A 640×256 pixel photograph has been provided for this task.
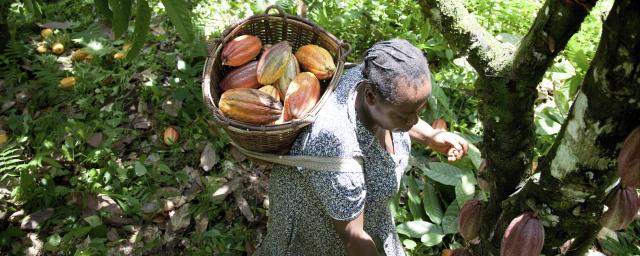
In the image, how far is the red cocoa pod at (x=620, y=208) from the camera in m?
1.25

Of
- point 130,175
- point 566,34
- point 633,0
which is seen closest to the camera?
point 633,0

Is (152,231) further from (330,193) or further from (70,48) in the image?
(70,48)

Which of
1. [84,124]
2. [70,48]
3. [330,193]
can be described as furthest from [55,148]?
[330,193]

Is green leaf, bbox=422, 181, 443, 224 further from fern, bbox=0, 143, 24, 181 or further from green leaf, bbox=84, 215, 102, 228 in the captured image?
fern, bbox=0, 143, 24, 181

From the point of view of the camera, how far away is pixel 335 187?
1.59 m

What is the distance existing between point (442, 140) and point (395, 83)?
0.57 meters

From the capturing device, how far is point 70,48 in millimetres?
3766

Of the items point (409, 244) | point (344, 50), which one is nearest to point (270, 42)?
point (344, 50)

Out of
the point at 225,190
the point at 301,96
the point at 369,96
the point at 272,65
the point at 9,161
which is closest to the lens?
the point at 369,96

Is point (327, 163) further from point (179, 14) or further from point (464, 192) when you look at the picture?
point (464, 192)

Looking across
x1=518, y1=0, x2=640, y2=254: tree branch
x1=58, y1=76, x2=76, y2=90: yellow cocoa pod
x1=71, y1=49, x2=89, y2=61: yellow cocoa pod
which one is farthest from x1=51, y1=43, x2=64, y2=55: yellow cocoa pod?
x1=518, y1=0, x2=640, y2=254: tree branch

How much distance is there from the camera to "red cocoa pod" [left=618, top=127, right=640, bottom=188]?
0.97m

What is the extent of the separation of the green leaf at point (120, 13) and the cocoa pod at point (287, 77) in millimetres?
657

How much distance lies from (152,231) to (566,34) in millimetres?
2214
